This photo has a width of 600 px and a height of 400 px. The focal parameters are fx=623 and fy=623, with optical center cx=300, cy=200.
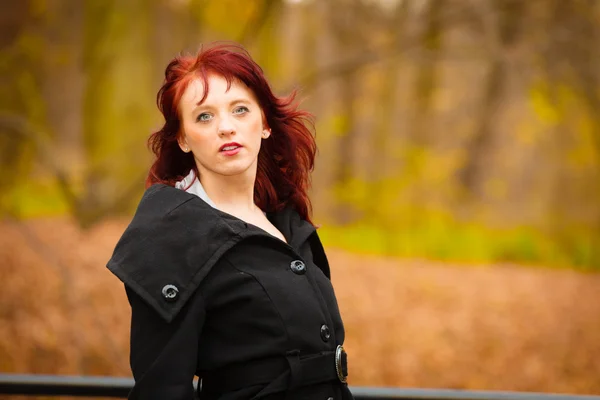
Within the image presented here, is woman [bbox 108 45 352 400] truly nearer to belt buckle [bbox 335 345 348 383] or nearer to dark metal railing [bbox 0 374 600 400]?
belt buckle [bbox 335 345 348 383]

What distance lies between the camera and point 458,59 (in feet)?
14.5

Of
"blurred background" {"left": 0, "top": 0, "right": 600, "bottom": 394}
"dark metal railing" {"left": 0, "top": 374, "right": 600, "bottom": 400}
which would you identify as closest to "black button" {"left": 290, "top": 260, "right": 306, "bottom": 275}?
"dark metal railing" {"left": 0, "top": 374, "right": 600, "bottom": 400}

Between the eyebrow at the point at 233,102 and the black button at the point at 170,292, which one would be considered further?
the eyebrow at the point at 233,102

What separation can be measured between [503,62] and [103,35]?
9.14 ft

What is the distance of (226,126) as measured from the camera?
1.12 m

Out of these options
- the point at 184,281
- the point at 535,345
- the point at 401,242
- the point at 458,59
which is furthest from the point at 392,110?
the point at 184,281

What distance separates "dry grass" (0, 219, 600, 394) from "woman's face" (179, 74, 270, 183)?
3258mm

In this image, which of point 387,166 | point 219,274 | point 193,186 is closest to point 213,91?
point 193,186

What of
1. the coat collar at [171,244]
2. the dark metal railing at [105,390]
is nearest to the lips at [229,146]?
the coat collar at [171,244]

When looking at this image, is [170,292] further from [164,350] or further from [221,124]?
[221,124]

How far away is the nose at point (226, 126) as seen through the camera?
3.67 ft

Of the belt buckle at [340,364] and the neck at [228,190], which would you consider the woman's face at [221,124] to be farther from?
the belt buckle at [340,364]

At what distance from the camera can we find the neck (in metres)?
1.20

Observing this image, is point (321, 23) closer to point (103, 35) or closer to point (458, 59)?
point (458, 59)
